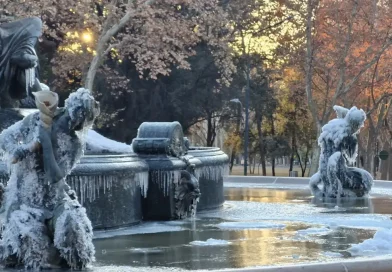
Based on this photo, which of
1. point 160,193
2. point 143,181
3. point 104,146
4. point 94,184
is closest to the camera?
point 94,184

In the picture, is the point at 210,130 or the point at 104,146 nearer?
the point at 104,146

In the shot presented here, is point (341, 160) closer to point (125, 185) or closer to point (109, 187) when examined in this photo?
point (125, 185)

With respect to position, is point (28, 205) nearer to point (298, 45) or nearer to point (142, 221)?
point (142, 221)

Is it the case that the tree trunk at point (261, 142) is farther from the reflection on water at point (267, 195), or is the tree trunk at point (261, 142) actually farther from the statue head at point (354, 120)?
the statue head at point (354, 120)

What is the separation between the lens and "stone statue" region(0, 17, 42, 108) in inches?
432

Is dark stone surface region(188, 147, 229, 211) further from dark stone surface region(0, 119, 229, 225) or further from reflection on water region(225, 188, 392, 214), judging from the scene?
reflection on water region(225, 188, 392, 214)

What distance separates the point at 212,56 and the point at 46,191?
1307 inches

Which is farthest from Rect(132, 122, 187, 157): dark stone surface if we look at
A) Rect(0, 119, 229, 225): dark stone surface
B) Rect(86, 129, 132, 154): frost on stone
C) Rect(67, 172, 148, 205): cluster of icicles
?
Rect(67, 172, 148, 205): cluster of icicles

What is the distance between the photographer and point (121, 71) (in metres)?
37.7

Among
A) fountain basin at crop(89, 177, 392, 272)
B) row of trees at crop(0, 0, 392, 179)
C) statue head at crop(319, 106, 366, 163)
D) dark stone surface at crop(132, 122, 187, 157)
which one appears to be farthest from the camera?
row of trees at crop(0, 0, 392, 179)

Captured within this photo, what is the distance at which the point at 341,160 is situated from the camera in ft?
50.9

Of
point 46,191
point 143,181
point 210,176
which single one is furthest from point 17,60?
point 210,176

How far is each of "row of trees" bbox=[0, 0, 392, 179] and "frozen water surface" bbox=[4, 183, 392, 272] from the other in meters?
15.0

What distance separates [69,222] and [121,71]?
30.9m
